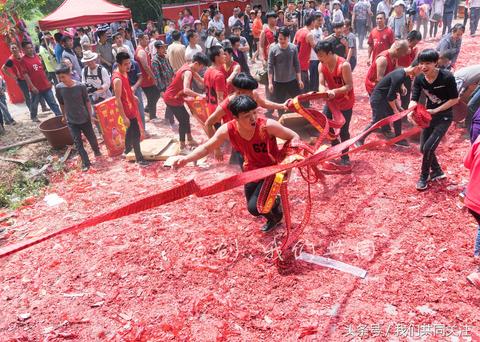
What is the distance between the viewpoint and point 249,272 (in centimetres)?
406

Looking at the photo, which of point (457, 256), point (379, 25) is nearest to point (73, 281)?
point (457, 256)

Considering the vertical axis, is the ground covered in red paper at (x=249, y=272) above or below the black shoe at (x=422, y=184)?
below

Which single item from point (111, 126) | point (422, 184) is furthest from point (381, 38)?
point (111, 126)

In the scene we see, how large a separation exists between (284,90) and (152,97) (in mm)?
3294

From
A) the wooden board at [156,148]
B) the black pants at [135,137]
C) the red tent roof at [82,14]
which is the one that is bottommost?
the wooden board at [156,148]

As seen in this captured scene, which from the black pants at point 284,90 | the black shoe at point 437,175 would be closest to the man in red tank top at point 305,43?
the black pants at point 284,90

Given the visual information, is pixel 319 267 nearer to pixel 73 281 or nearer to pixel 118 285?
pixel 118 285

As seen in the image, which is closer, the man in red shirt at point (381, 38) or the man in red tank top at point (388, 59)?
the man in red tank top at point (388, 59)

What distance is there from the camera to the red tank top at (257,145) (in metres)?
3.99

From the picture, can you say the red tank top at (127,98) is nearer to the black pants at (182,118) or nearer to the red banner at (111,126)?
the red banner at (111,126)

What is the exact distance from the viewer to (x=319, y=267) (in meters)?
4.01

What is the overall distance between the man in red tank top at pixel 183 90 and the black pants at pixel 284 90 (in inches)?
68.4

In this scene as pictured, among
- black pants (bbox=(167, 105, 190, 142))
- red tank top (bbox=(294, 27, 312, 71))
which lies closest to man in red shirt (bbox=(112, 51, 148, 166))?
black pants (bbox=(167, 105, 190, 142))

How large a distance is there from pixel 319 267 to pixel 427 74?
8.92 ft
